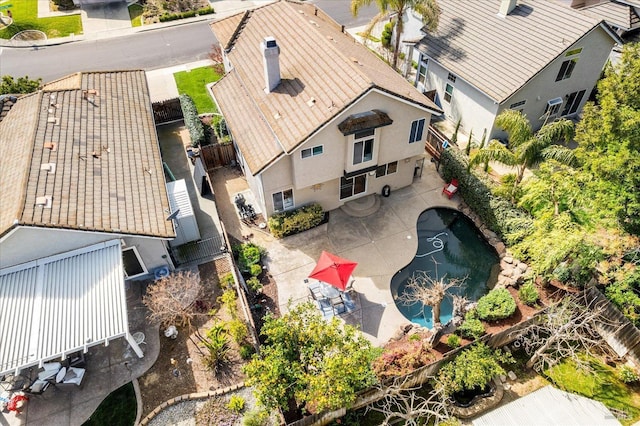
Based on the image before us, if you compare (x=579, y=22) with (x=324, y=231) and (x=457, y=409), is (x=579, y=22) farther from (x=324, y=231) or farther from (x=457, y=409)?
(x=457, y=409)

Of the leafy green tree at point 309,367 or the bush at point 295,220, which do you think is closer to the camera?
the leafy green tree at point 309,367

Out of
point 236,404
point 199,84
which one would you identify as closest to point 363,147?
point 236,404

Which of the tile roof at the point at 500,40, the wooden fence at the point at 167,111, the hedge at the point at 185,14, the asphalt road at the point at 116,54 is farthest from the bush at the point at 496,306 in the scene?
the hedge at the point at 185,14

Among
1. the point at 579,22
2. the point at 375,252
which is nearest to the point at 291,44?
the point at 375,252

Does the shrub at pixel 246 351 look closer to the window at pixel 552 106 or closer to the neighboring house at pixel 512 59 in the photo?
the neighboring house at pixel 512 59

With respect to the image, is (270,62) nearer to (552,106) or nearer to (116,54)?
(552,106)

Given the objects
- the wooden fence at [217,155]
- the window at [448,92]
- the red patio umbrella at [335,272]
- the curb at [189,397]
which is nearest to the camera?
the curb at [189,397]
